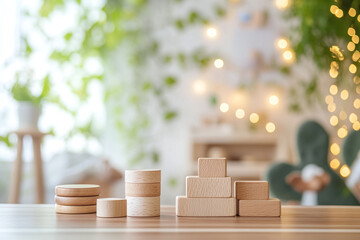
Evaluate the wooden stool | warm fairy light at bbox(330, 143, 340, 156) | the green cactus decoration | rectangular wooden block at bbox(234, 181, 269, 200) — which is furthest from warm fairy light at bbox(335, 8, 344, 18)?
warm fairy light at bbox(330, 143, 340, 156)

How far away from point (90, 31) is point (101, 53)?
0.21 metres

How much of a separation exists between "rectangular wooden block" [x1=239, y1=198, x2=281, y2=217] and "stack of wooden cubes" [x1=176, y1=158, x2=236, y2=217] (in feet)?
0.07

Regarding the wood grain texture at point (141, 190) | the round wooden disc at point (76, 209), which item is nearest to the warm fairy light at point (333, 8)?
the wood grain texture at point (141, 190)

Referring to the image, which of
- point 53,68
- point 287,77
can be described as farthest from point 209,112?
point 53,68

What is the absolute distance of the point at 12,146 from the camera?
2834mm

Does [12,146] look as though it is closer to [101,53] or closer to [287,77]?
[101,53]

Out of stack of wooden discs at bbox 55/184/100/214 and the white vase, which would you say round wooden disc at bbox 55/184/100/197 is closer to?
stack of wooden discs at bbox 55/184/100/214

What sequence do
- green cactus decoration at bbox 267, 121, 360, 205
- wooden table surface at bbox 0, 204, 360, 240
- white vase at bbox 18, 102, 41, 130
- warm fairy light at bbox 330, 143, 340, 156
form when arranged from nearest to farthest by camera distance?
wooden table surface at bbox 0, 204, 360, 240
green cactus decoration at bbox 267, 121, 360, 205
white vase at bbox 18, 102, 41, 130
warm fairy light at bbox 330, 143, 340, 156

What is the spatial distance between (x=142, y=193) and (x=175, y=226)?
11cm

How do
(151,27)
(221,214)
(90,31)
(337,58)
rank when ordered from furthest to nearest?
1. (151,27)
2. (90,31)
3. (337,58)
4. (221,214)

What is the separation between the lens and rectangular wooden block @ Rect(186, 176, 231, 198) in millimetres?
719

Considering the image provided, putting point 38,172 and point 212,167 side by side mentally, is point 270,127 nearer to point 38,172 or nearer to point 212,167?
point 38,172

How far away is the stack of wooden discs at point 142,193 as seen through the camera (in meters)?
0.72

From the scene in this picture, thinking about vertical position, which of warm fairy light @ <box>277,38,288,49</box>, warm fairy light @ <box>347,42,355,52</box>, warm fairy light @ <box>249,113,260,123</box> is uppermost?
warm fairy light @ <box>277,38,288,49</box>
